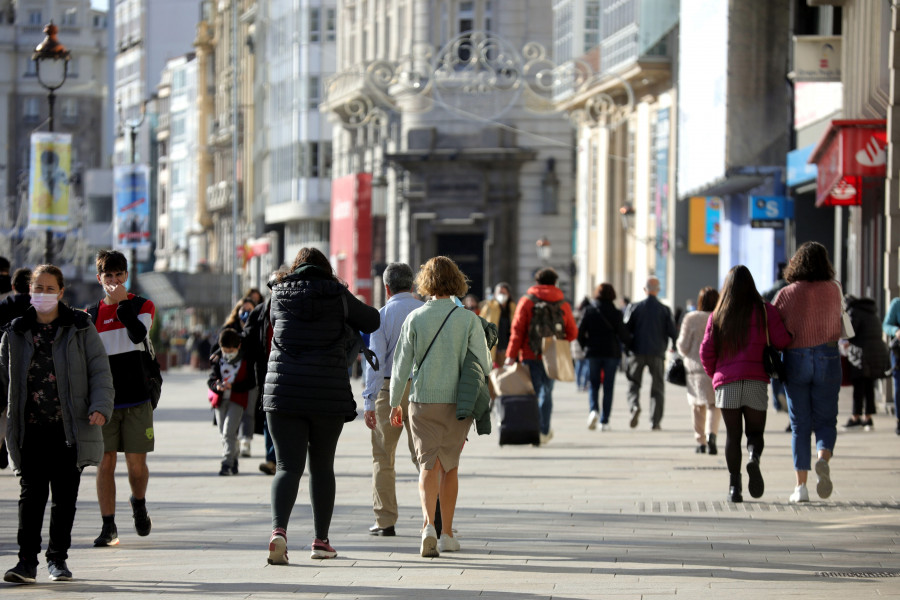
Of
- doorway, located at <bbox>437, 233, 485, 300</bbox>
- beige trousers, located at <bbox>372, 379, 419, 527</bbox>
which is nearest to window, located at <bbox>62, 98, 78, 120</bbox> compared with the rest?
doorway, located at <bbox>437, 233, 485, 300</bbox>

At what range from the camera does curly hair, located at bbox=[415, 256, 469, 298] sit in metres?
11.0

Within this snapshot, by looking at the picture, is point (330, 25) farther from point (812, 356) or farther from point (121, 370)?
point (121, 370)

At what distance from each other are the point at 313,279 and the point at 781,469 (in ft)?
22.4

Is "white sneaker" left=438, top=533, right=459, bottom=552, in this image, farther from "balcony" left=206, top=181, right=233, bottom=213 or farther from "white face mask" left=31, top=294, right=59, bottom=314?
"balcony" left=206, top=181, right=233, bottom=213

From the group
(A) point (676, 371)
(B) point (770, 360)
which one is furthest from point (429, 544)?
(A) point (676, 371)

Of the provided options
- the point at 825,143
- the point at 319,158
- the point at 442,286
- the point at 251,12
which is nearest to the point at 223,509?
the point at 442,286

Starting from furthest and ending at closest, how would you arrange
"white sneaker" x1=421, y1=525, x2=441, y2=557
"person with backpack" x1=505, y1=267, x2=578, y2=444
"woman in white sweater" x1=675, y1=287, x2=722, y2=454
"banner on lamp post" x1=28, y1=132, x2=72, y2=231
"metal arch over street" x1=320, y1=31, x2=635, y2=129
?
"banner on lamp post" x1=28, y1=132, x2=72, y2=231, "metal arch over street" x1=320, y1=31, x2=635, y2=129, "person with backpack" x1=505, y1=267, x2=578, y2=444, "woman in white sweater" x1=675, y1=287, x2=722, y2=454, "white sneaker" x1=421, y1=525, x2=441, y2=557

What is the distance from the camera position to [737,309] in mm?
13211

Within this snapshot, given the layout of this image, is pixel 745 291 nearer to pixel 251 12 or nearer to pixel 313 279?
pixel 313 279

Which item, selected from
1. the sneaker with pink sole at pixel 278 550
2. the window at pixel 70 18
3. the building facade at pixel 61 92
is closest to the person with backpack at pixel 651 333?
the sneaker with pink sole at pixel 278 550

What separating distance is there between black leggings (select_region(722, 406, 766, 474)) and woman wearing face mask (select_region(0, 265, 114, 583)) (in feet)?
16.4

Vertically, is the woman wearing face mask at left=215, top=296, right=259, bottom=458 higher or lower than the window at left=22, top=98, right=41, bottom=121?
lower

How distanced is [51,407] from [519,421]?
9.38 meters

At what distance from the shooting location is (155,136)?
134 m
